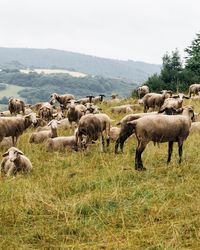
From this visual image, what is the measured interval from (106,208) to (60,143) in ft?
28.9

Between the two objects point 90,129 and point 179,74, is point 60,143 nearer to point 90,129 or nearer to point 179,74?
point 90,129

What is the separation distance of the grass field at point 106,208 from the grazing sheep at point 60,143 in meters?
4.17

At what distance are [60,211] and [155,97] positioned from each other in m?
16.5

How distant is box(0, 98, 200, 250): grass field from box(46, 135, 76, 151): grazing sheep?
4168 mm

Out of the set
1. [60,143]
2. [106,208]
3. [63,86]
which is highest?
[106,208]

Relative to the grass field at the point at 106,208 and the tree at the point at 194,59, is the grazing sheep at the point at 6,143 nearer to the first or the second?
the grass field at the point at 106,208

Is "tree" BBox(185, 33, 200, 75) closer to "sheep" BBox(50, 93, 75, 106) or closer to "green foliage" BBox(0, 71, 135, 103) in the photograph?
"sheep" BBox(50, 93, 75, 106)

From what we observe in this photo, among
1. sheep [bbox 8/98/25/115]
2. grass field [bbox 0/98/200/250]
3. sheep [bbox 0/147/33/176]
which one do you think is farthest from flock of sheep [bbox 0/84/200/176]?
sheep [bbox 8/98/25/115]

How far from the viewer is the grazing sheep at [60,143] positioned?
56.7 feet

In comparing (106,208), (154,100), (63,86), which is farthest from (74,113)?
(63,86)

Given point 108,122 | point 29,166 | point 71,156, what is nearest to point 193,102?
point 108,122

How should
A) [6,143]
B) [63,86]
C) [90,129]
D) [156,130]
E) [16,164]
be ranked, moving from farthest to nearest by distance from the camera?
[63,86] → [6,143] → [90,129] → [16,164] → [156,130]

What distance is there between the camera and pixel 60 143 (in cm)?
1747

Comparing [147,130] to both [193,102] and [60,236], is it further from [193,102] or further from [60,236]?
[193,102]
